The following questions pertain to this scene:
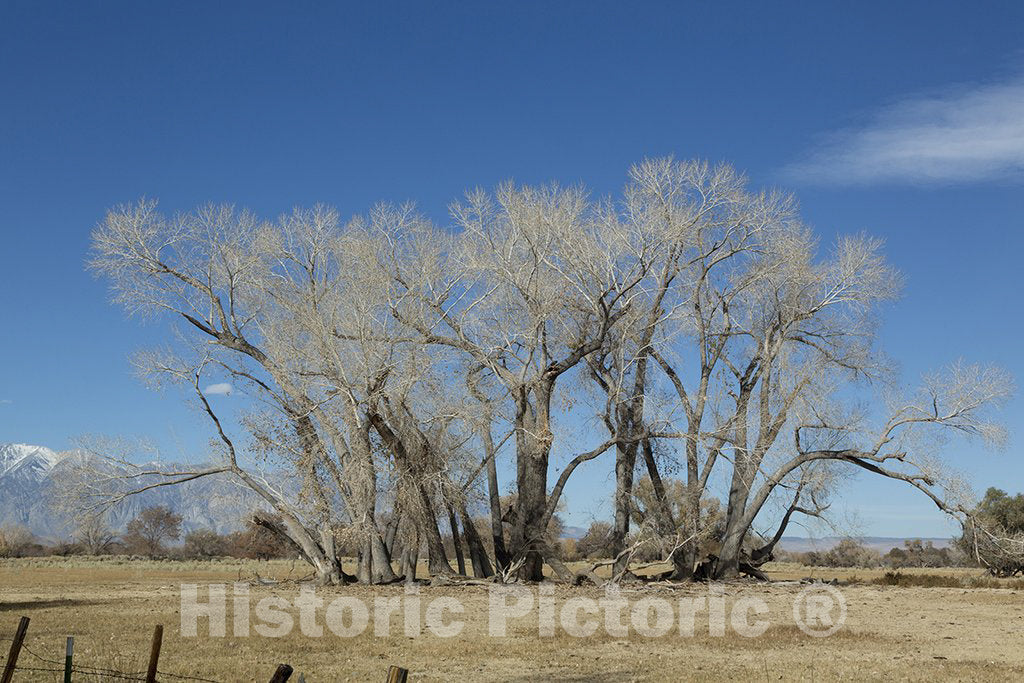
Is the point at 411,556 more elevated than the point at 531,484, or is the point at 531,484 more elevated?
the point at 531,484

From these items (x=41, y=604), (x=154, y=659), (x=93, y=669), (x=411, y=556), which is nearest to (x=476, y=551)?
(x=411, y=556)

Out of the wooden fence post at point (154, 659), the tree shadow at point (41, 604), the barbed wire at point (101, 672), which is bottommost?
the barbed wire at point (101, 672)

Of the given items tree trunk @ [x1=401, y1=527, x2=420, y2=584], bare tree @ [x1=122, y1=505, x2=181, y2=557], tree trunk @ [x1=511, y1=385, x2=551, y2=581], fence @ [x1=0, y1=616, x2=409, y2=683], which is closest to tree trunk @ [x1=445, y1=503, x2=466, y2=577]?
tree trunk @ [x1=401, y1=527, x2=420, y2=584]

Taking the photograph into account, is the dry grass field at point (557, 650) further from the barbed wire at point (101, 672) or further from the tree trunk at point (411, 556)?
the tree trunk at point (411, 556)

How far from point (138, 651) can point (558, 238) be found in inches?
657

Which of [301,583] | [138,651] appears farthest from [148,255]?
[138,651]

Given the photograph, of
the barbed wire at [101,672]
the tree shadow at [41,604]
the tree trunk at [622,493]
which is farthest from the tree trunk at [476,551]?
the barbed wire at [101,672]

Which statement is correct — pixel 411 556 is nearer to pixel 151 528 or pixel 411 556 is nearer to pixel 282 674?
pixel 282 674

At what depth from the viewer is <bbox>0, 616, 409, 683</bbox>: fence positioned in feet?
24.0

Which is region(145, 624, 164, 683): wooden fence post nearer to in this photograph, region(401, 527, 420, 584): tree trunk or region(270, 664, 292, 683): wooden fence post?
region(270, 664, 292, 683): wooden fence post

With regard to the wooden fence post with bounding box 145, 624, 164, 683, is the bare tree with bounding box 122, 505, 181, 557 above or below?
above

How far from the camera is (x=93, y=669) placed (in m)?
11.5

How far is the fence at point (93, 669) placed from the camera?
7.32 metres

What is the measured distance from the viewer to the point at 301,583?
28375 mm
